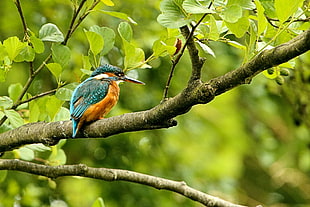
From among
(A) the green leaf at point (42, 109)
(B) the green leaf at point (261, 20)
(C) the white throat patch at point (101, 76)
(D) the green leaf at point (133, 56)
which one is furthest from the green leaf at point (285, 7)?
(C) the white throat patch at point (101, 76)

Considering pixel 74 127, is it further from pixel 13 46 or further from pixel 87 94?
pixel 87 94

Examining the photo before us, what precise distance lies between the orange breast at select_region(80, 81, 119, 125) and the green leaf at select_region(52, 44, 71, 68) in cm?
22

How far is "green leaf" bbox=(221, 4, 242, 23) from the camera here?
1475 millimetres

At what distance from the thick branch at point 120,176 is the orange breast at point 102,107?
192 mm

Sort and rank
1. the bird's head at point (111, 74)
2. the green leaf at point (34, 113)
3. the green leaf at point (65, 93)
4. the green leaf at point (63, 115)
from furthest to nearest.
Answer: the bird's head at point (111, 74), the green leaf at point (63, 115), the green leaf at point (34, 113), the green leaf at point (65, 93)

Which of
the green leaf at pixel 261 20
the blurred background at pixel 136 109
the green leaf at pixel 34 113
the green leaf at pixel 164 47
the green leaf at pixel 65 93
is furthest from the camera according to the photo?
the blurred background at pixel 136 109

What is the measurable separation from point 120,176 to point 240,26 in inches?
30.4

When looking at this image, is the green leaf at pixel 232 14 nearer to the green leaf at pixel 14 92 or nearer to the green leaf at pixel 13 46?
the green leaf at pixel 13 46

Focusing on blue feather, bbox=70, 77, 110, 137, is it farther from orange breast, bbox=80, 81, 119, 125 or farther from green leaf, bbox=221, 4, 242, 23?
green leaf, bbox=221, 4, 242, 23

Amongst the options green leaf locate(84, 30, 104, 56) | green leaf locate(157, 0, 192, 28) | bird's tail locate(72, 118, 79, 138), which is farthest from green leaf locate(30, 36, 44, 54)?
green leaf locate(157, 0, 192, 28)

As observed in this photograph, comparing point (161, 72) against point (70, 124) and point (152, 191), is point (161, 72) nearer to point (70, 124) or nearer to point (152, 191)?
point (152, 191)

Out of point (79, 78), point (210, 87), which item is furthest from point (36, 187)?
point (210, 87)

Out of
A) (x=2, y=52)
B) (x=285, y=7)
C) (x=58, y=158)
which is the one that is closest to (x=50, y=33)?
(x=2, y=52)

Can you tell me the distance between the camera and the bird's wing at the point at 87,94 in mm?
2361
